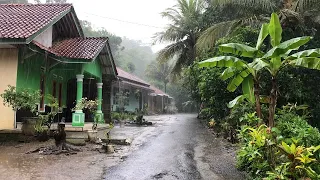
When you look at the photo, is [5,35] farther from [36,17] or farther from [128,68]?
[128,68]

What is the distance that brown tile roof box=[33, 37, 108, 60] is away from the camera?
1112cm

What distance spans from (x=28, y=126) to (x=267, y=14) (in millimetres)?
10954

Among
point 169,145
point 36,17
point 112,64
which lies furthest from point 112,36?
point 169,145

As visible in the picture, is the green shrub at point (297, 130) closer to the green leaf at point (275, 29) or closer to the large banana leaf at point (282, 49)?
the large banana leaf at point (282, 49)

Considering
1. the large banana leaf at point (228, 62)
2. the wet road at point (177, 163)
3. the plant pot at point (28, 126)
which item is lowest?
the wet road at point (177, 163)

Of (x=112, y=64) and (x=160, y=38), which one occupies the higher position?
(x=160, y=38)

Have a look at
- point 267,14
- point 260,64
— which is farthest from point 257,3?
point 260,64

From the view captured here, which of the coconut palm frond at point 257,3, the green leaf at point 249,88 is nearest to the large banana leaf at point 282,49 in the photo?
the green leaf at point 249,88

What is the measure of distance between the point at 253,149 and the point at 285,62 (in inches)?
82.7

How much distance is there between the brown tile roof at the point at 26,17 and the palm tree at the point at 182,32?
10041 millimetres

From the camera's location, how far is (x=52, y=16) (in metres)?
11.1

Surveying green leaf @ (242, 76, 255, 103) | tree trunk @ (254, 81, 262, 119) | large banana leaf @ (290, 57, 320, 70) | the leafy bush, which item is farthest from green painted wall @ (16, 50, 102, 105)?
large banana leaf @ (290, 57, 320, 70)

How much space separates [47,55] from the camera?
35.3 feet

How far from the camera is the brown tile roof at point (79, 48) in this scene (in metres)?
11.1
